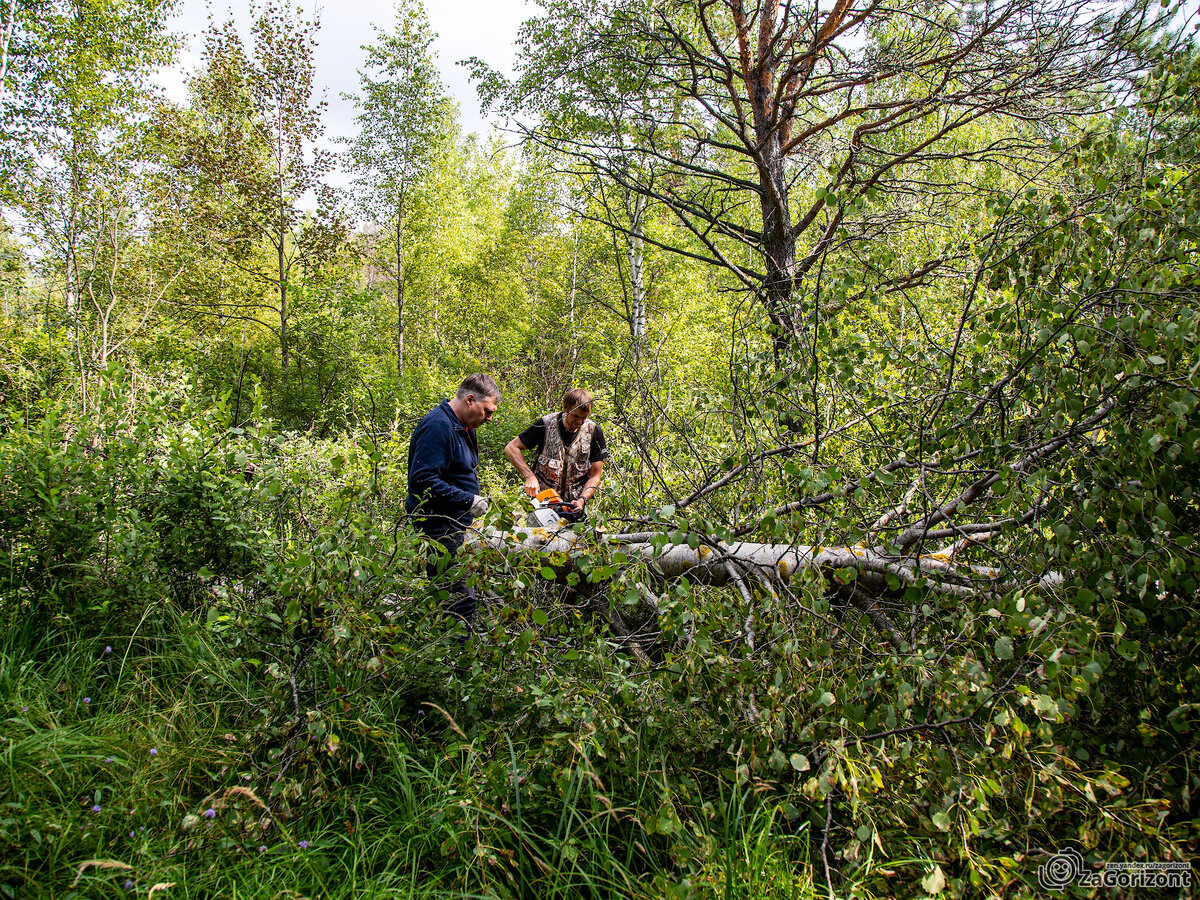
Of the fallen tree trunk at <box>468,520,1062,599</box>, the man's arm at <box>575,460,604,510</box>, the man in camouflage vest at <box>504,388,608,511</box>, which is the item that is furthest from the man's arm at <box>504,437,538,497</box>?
the fallen tree trunk at <box>468,520,1062,599</box>

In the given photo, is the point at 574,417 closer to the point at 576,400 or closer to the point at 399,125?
the point at 576,400

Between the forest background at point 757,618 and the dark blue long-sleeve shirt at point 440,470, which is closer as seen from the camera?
the forest background at point 757,618

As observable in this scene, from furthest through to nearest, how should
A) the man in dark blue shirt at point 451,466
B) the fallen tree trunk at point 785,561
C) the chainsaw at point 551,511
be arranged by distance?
1. the chainsaw at point 551,511
2. the man in dark blue shirt at point 451,466
3. the fallen tree trunk at point 785,561

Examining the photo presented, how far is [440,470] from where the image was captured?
354cm

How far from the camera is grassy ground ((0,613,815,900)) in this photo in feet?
5.98

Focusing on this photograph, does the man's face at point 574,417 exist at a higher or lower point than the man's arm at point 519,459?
higher

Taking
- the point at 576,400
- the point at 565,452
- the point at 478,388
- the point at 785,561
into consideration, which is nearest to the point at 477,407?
the point at 478,388

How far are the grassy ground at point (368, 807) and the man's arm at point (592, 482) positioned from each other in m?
2.03

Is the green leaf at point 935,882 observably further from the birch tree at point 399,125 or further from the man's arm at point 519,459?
the birch tree at point 399,125

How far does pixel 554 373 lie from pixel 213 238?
9.17 m

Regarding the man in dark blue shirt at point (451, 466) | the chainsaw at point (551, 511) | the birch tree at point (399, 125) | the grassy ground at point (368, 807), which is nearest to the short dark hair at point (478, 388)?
the man in dark blue shirt at point (451, 466)

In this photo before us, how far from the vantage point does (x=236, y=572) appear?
145 inches

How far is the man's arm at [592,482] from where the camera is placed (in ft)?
15.0

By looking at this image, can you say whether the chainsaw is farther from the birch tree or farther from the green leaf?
the birch tree
